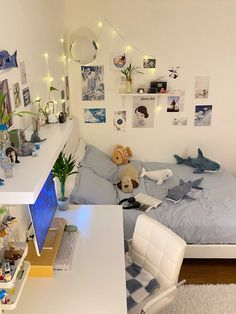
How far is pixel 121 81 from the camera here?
146 inches

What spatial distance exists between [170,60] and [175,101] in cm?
48

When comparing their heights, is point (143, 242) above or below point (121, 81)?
below

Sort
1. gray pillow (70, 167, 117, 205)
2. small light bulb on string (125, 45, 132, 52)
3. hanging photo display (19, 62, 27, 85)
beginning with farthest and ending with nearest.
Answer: small light bulb on string (125, 45, 132, 52) < gray pillow (70, 167, 117, 205) < hanging photo display (19, 62, 27, 85)

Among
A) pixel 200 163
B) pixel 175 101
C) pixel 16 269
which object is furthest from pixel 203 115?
pixel 16 269

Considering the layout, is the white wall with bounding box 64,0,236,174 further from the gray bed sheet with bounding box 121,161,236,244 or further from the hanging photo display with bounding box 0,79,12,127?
the hanging photo display with bounding box 0,79,12,127

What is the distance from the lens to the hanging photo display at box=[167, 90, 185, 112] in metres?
3.75

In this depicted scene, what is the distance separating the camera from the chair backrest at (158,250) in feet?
5.67

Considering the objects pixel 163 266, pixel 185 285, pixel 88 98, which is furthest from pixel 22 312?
pixel 88 98

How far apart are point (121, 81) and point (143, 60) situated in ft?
1.15

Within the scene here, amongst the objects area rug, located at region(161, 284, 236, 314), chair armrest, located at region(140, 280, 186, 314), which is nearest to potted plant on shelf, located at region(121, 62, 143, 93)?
area rug, located at region(161, 284, 236, 314)

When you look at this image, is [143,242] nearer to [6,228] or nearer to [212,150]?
[6,228]

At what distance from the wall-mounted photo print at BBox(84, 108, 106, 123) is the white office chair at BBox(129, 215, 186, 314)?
2045 millimetres

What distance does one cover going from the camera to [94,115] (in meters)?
3.82

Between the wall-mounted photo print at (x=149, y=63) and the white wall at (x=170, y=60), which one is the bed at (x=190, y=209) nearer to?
the white wall at (x=170, y=60)
